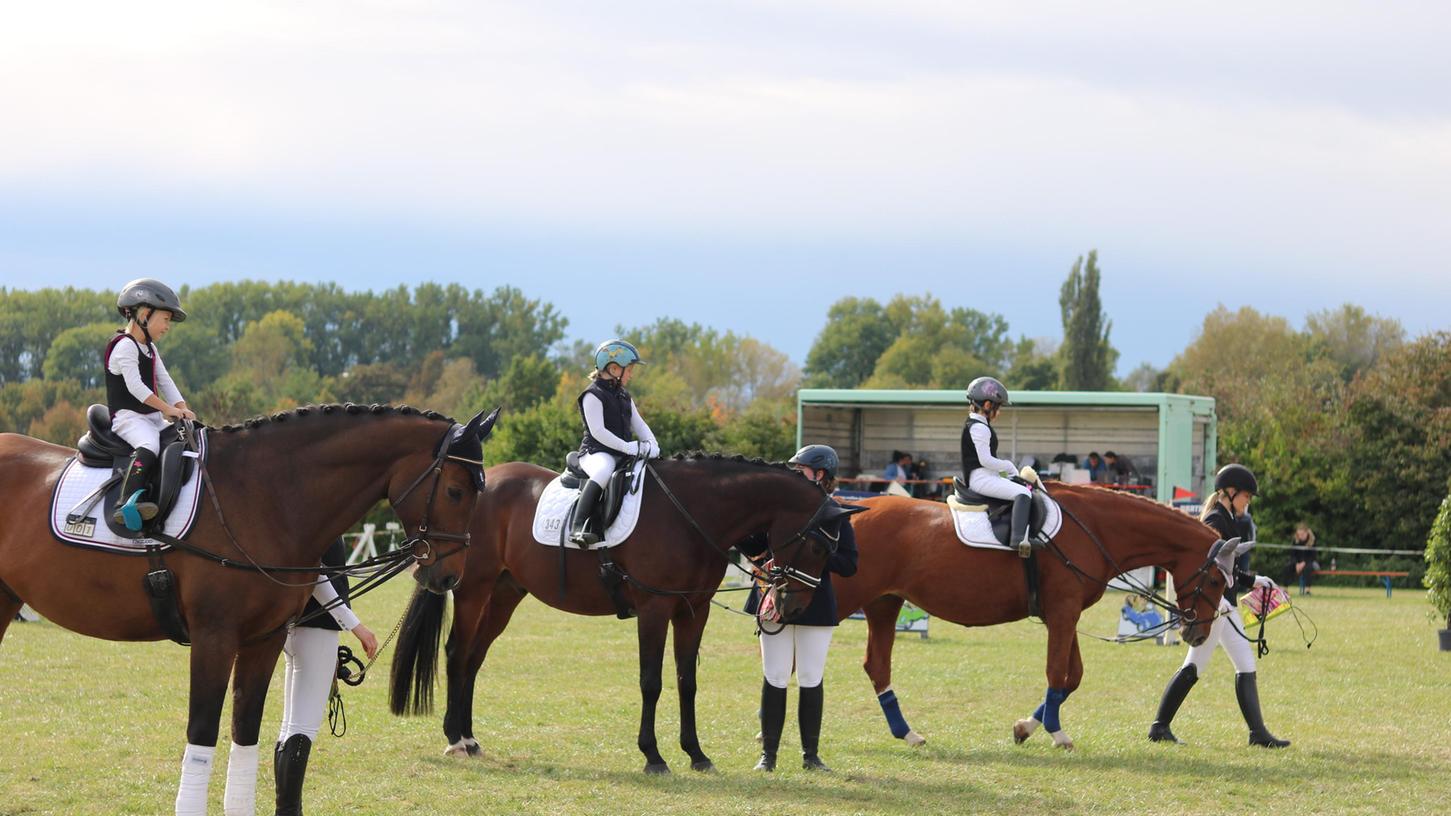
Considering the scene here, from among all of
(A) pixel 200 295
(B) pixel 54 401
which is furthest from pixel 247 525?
(A) pixel 200 295

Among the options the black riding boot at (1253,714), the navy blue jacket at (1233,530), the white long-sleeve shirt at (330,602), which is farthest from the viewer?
the navy blue jacket at (1233,530)

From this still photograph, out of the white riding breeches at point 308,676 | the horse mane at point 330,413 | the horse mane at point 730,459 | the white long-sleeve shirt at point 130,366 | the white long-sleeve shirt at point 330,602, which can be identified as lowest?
the white riding breeches at point 308,676

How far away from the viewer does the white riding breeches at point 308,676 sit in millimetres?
6785

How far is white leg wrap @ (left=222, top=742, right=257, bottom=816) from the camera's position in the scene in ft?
21.2

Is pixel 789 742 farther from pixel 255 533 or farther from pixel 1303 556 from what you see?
pixel 1303 556

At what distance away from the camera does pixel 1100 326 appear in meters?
69.3

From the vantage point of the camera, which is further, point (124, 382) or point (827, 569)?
point (827, 569)

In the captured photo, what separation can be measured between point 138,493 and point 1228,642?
25.4 ft

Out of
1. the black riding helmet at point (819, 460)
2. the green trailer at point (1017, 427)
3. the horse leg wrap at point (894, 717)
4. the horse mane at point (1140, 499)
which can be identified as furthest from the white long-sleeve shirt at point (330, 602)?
the green trailer at point (1017, 427)

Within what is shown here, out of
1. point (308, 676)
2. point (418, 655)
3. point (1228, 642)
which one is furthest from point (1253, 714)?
point (308, 676)

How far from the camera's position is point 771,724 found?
29.1 ft

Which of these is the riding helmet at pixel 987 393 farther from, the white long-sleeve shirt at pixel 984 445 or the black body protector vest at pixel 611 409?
the black body protector vest at pixel 611 409

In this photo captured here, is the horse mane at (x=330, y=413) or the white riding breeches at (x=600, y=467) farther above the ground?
the horse mane at (x=330, y=413)

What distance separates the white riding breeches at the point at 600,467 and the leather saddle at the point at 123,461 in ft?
10.5
